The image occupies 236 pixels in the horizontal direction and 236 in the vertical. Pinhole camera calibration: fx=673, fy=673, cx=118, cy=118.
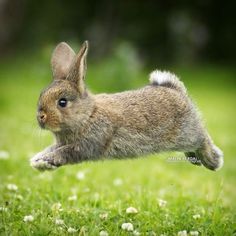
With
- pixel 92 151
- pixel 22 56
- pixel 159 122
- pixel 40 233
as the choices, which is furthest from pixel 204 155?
pixel 22 56

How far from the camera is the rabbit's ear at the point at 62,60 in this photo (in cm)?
618

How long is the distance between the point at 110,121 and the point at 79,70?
56cm

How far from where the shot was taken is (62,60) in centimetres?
630

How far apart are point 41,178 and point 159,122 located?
2392 mm

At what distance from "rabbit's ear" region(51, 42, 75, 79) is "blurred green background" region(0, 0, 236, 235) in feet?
1.77

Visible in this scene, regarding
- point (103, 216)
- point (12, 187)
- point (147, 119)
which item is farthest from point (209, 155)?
point (12, 187)

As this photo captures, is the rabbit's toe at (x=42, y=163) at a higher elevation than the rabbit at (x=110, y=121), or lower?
lower

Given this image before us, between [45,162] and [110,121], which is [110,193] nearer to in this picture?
[110,121]

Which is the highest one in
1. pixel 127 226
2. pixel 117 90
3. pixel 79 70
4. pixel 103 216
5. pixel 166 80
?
pixel 117 90

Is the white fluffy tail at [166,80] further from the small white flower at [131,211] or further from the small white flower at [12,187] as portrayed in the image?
the small white flower at [12,187]

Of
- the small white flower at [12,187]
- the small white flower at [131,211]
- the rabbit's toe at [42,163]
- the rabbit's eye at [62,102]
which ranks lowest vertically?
the small white flower at [131,211]

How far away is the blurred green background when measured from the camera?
6209mm

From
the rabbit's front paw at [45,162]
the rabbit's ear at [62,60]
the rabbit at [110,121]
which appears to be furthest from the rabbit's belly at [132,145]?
the rabbit's ear at [62,60]

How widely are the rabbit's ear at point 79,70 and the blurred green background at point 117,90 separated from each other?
537 millimetres
